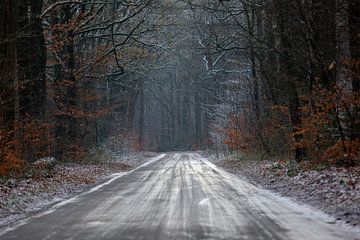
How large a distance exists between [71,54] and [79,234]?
69.8 ft

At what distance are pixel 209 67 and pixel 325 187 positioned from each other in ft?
105

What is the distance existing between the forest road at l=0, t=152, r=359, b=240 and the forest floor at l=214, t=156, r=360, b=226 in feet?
1.65

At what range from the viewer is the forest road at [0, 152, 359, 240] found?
8.38m

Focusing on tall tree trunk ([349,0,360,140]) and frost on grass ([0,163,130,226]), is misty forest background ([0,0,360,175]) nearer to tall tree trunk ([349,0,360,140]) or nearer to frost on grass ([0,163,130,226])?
tall tree trunk ([349,0,360,140])

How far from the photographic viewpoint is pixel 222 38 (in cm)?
3600

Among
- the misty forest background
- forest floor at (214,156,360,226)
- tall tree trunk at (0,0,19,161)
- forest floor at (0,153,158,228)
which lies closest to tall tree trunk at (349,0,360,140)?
the misty forest background

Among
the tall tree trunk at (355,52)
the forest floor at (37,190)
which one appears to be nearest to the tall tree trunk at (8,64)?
the forest floor at (37,190)

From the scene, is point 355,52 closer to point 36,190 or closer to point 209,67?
point 36,190

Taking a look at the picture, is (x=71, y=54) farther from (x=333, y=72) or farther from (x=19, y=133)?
(x=333, y=72)

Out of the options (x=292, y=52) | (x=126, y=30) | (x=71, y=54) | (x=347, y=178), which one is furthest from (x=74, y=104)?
(x=347, y=178)

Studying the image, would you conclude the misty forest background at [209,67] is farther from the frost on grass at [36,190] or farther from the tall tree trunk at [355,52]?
the frost on grass at [36,190]

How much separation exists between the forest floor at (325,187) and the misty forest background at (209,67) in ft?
2.51

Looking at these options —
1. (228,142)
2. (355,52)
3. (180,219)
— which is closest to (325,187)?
(355,52)

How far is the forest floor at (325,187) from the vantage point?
10.6 metres
